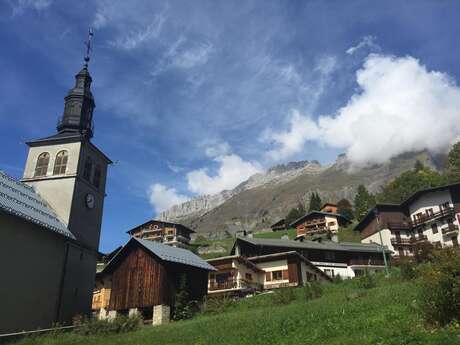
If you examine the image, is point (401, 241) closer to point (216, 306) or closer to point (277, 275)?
point (277, 275)

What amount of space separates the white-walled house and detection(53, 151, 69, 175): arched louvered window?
4616 centimetres

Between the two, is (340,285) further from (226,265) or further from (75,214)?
(75,214)

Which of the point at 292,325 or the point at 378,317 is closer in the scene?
the point at 378,317

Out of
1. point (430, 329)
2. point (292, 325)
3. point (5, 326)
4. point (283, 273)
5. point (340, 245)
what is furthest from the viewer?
point (340, 245)

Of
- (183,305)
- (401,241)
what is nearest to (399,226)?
(401,241)

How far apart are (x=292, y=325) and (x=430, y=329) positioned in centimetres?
700

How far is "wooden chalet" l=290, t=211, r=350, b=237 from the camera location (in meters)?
91.8

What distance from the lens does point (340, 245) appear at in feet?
217

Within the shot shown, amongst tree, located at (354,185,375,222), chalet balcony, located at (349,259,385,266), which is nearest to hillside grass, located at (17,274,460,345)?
chalet balcony, located at (349,259,385,266)

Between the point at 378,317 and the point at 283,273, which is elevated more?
the point at 283,273

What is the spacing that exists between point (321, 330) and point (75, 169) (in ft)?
98.6

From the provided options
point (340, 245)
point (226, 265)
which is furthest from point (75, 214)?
point (340, 245)

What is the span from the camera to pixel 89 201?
41.3 metres

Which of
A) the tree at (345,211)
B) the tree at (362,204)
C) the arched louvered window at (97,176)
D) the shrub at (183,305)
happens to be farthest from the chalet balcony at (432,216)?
the arched louvered window at (97,176)
